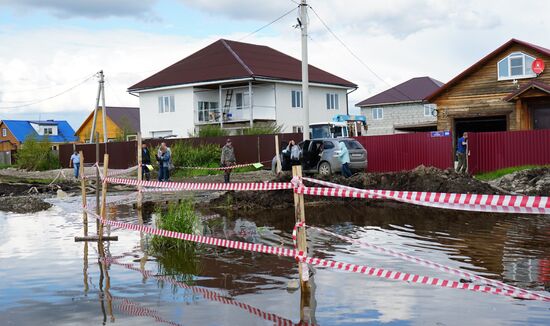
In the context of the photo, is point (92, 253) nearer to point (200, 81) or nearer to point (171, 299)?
point (171, 299)

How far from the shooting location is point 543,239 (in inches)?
442

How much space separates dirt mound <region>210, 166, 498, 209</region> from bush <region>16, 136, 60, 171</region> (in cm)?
3195

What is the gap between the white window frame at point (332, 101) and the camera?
2130 inches

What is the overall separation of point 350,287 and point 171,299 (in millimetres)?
2143

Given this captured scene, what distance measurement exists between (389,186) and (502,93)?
14683 mm

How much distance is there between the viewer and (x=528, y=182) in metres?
20.3

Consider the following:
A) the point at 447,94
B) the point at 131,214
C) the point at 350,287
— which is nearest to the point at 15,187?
the point at 131,214

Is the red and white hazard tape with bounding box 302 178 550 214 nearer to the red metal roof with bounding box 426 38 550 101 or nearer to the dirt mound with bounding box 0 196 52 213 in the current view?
the dirt mound with bounding box 0 196 52 213

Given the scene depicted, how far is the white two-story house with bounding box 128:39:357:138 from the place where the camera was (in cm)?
4822

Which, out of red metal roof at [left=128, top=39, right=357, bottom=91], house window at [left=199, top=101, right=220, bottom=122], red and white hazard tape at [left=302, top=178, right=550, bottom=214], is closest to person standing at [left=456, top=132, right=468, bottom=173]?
red and white hazard tape at [left=302, top=178, right=550, bottom=214]

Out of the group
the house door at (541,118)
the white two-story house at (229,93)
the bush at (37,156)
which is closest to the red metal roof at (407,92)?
the white two-story house at (229,93)

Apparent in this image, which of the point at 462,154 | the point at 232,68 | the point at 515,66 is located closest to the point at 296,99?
the point at 232,68

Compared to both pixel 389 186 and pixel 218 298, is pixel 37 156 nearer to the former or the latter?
pixel 389 186

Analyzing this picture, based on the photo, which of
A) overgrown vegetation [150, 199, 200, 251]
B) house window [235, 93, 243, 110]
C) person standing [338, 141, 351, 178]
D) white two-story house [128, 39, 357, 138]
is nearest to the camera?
overgrown vegetation [150, 199, 200, 251]
